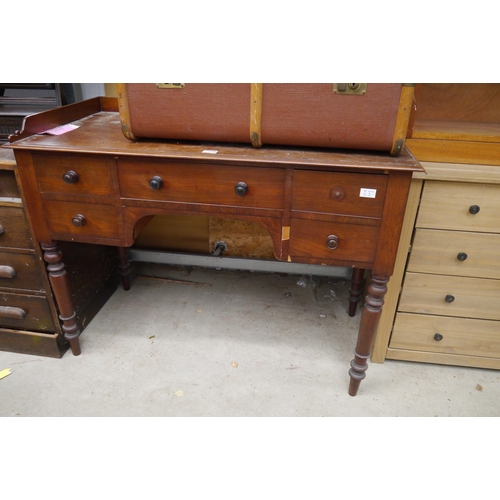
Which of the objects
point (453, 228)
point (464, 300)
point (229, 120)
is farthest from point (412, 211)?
point (229, 120)

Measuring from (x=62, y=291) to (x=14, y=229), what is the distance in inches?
10.9

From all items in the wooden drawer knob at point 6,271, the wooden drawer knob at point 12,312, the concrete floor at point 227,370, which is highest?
the wooden drawer knob at point 6,271

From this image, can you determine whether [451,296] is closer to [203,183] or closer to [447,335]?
[447,335]

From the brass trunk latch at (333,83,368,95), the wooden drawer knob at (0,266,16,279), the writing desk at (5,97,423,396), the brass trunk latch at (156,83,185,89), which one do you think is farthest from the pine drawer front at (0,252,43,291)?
the brass trunk latch at (333,83,368,95)

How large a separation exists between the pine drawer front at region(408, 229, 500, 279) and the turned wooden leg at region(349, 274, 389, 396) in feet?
0.80

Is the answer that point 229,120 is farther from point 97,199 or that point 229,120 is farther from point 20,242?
point 20,242

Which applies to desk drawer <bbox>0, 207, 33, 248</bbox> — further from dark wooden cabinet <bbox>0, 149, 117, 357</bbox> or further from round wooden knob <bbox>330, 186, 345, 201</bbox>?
round wooden knob <bbox>330, 186, 345, 201</bbox>

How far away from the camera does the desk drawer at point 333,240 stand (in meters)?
1.24

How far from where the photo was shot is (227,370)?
65.5 inches

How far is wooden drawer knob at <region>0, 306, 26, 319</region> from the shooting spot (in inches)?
62.9

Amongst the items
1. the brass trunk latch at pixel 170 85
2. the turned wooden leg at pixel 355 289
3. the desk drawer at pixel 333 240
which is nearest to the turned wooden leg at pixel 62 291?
the brass trunk latch at pixel 170 85

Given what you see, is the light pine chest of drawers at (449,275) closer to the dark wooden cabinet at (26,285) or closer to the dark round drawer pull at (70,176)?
the dark round drawer pull at (70,176)

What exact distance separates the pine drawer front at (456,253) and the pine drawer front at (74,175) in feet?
3.49

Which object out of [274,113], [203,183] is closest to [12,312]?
[203,183]
